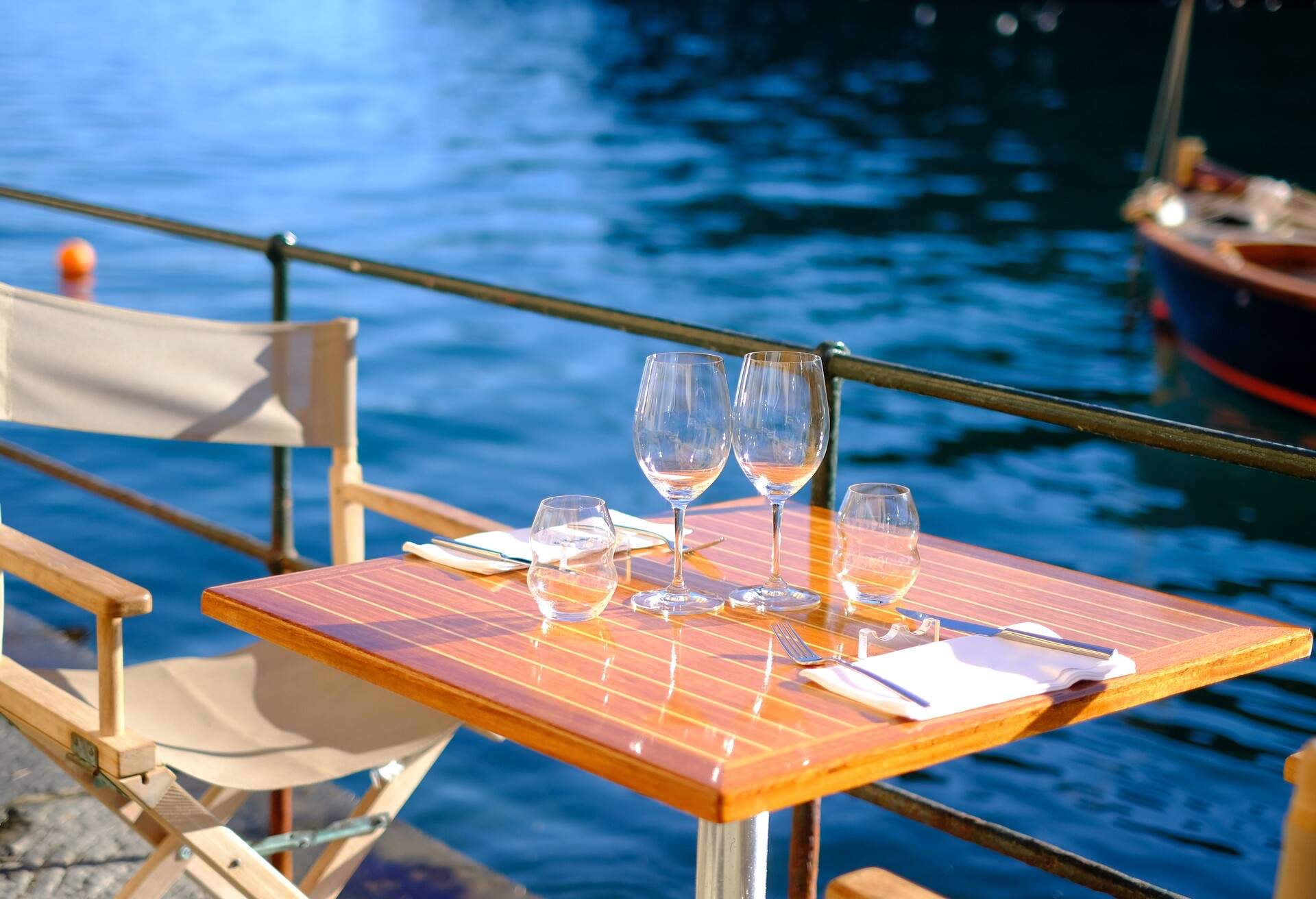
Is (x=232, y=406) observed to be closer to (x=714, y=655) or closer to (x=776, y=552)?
(x=776, y=552)

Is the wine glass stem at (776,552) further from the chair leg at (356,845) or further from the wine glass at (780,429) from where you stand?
the chair leg at (356,845)

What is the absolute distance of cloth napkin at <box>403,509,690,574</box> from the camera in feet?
5.15

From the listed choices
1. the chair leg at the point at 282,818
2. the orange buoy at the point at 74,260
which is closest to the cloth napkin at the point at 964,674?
the chair leg at the point at 282,818

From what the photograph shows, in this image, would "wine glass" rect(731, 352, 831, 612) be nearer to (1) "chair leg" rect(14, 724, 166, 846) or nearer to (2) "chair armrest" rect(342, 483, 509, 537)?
(2) "chair armrest" rect(342, 483, 509, 537)

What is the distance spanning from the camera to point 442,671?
1.25 m

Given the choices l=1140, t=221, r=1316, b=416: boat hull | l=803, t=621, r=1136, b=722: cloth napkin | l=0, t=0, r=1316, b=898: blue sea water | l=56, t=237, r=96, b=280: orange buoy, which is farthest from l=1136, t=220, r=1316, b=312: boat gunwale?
l=56, t=237, r=96, b=280: orange buoy

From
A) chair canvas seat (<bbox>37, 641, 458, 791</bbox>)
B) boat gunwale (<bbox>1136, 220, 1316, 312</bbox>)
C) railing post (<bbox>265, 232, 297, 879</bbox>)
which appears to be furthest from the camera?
boat gunwale (<bbox>1136, 220, 1316, 312</bbox>)

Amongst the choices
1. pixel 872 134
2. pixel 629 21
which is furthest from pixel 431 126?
pixel 629 21

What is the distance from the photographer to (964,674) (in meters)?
1.25

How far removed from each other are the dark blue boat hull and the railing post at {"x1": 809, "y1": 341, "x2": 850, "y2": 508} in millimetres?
7157

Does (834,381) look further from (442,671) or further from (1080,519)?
(1080,519)

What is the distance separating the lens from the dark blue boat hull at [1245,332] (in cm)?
874

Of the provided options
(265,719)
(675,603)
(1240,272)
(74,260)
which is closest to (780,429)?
(675,603)

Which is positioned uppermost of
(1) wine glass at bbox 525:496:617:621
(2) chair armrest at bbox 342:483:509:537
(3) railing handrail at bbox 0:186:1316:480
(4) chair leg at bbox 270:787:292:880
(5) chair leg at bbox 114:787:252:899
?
(3) railing handrail at bbox 0:186:1316:480
